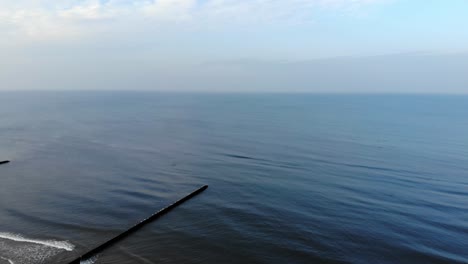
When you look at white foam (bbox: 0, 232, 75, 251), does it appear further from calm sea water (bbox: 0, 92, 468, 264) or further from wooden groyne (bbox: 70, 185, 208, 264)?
wooden groyne (bbox: 70, 185, 208, 264)

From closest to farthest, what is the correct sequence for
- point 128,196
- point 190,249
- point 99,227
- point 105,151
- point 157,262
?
point 157,262 < point 190,249 < point 99,227 < point 128,196 < point 105,151

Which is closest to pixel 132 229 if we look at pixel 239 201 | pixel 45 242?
pixel 45 242

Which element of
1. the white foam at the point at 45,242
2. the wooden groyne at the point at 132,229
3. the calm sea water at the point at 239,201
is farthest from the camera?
the calm sea water at the point at 239,201

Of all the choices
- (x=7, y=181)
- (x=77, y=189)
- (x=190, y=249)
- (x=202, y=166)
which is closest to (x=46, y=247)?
(x=190, y=249)

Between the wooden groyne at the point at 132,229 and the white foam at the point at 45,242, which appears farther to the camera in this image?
the white foam at the point at 45,242

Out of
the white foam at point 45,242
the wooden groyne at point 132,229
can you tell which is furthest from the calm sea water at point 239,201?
the wooden groyne at point 132,229

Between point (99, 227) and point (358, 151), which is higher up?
point (358, 151)

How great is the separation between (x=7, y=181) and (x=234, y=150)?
44725mm

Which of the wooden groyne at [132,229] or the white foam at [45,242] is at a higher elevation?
the wooden groyne at [132,229]

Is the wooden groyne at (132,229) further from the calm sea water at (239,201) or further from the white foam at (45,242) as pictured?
the white foam at (45,242)

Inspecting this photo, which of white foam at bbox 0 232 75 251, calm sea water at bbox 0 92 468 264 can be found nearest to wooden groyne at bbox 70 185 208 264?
calm sea water at bbox 0 92 468 264

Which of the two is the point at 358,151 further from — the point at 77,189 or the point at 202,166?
the point at 77,189

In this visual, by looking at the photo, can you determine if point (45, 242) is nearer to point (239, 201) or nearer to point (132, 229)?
point (132, 229)

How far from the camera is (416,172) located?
184 ft
